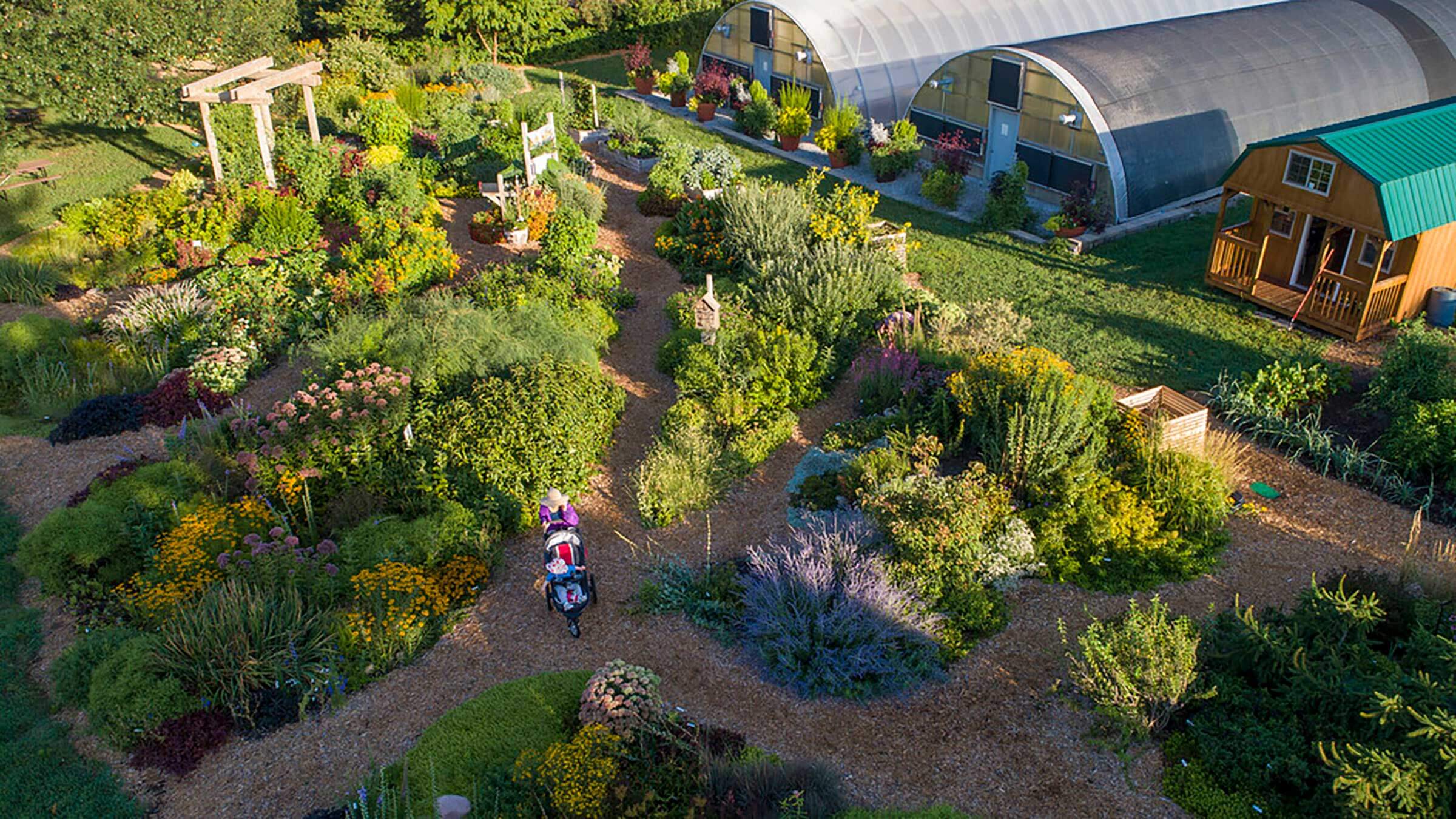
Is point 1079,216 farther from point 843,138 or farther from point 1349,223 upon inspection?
point 843,138

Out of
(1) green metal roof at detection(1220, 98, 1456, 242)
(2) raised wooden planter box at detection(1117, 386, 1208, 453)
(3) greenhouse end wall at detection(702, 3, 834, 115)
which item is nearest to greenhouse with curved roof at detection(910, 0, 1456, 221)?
(3) greenhouse end wall at detection(702, 3, 834, 115)

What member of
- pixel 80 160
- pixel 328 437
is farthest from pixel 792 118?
pixel 80 160

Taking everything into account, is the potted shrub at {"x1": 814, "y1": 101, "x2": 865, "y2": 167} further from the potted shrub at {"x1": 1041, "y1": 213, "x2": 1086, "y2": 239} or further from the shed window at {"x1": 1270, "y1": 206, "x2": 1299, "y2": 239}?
the shed window at {"x1": 1270, "y1": 206, "x2": 1299, "y2": 239}

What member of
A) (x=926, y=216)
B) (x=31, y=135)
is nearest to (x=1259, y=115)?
(x=926, y=216)

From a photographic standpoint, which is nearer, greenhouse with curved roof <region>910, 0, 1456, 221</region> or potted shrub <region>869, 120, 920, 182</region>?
greenhouse with curved roof <region>910, 0, 1456, 221</region>

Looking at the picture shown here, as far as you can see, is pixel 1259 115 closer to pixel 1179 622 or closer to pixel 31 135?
pixel 1179 622
